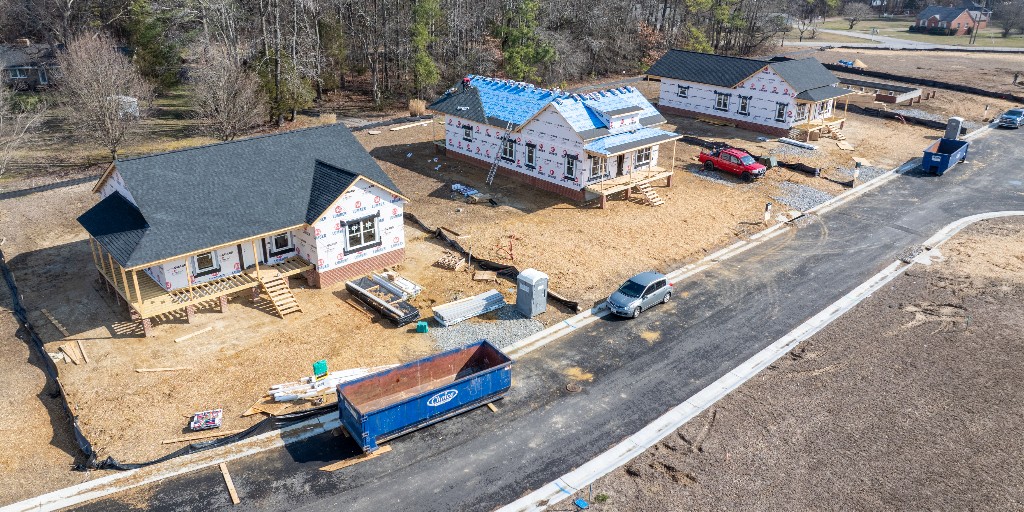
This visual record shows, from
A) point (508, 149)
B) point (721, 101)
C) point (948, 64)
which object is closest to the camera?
point (508, 149)

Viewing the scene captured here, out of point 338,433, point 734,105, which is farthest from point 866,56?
point 338,433

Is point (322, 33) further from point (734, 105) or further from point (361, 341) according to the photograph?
point (361, 341)

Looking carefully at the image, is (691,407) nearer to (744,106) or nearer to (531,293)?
(531,293)

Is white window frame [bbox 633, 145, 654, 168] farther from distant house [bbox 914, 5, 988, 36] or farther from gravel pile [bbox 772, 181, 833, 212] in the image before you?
distant house [bbox 914, 5, 988, 36]

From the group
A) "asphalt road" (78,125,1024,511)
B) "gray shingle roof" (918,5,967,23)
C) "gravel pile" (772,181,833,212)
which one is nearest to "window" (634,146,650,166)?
"gravel pile" (772,181,833,212)

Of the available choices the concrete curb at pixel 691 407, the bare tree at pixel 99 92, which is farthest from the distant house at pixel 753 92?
the bare tree at pixel 99 92

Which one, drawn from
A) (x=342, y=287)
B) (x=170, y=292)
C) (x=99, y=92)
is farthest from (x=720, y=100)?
(x=170, y=292)

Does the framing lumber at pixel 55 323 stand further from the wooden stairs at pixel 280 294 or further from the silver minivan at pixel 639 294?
the silver minivan at pixel 639 294
